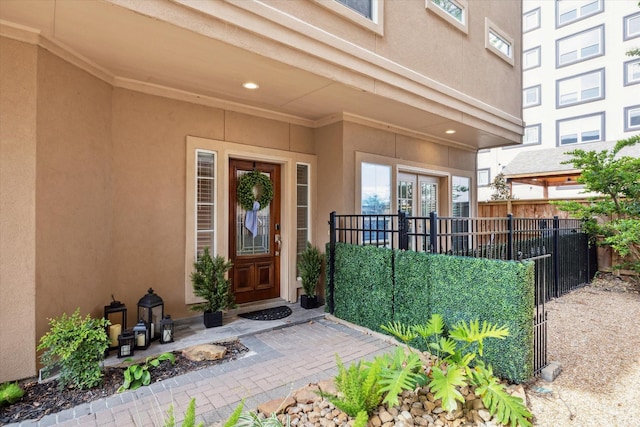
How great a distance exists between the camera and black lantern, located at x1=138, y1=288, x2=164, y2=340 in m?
3.87

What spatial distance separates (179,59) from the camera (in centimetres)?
355

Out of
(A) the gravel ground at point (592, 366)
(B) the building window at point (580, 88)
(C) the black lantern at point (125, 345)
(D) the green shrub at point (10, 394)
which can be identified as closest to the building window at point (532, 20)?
(B) the building window at point (580, 88)

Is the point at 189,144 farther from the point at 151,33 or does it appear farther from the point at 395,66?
the point at 395,66

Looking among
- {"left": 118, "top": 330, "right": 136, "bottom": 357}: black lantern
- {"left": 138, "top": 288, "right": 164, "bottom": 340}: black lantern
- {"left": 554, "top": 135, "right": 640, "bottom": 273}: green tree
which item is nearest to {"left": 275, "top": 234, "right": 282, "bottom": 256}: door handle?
{"left": 138, "top": 288, "right": 164, "bottom": 340}: black lantern

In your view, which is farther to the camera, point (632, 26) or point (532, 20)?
point (532, 20)

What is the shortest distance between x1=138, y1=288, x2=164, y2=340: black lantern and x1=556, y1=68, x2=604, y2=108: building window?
2110 centimetres

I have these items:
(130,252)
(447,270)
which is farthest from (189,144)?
(447,270)

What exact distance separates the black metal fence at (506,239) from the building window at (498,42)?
136 inches

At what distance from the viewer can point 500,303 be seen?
3.03m

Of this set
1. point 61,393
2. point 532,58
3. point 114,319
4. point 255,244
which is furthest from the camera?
point 532,58

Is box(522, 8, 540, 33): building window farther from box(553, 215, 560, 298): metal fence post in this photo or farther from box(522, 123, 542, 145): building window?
box(553, 215, 560, 298): metal fence post

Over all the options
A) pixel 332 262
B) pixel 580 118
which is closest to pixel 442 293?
pixel 332 262

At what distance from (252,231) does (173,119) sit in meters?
2.02

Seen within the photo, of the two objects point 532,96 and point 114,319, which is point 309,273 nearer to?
point 114,319
